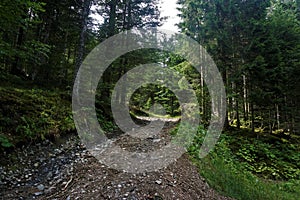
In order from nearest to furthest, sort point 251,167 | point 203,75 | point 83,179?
point 83,179, point 251,167, point 203,75

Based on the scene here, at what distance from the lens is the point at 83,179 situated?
468 centimetres

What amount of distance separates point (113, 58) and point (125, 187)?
11.3 m

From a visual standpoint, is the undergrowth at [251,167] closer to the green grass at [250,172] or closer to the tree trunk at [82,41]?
the green grass at [250,172]

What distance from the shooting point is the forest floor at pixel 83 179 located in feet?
13.8

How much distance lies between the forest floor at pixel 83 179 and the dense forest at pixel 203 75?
22.7 inches

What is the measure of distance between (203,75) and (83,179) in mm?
10569

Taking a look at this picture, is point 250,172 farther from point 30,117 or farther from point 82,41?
point 82,41

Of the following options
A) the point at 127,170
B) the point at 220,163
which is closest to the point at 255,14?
the point at 220,163

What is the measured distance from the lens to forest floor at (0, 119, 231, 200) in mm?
4191

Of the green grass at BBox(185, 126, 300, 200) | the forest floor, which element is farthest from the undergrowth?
the forest floor

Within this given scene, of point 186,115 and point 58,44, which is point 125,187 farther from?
point 58,44

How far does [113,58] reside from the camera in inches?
566

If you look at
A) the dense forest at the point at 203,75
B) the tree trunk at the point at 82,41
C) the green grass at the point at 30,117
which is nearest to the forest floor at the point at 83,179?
the green grass at the point at 30,117

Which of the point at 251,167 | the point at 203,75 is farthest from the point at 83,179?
the point at 203,75
